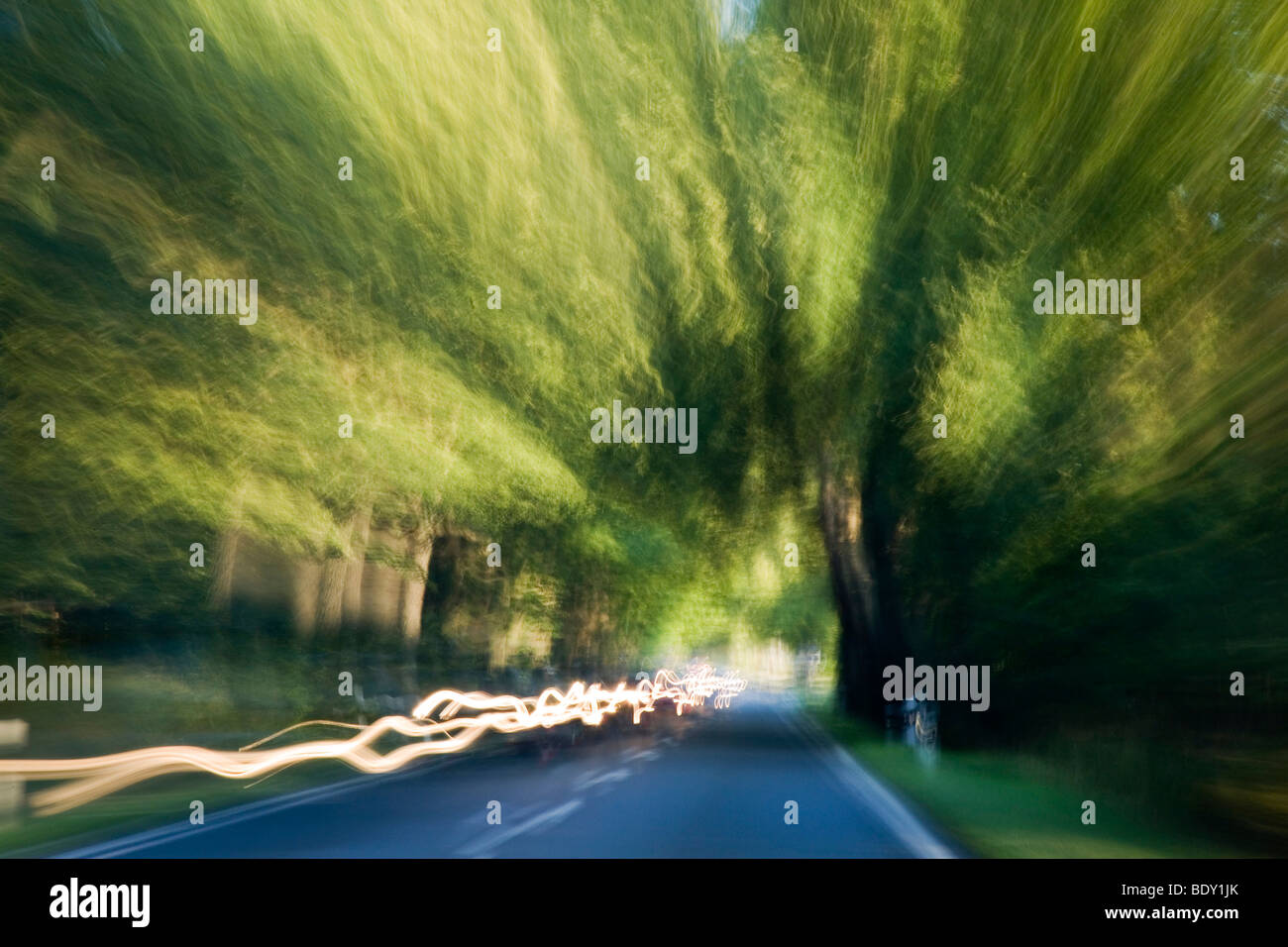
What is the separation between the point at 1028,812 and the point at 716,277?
24.3 ft

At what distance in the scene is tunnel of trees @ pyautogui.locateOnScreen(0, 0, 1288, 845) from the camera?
1176 cm

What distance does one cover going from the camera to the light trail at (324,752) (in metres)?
9.68

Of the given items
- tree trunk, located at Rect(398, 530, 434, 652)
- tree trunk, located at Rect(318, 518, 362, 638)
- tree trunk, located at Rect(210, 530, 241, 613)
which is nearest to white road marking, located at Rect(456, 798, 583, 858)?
tree trunk, located at Rect(210, 530, 241, 613)

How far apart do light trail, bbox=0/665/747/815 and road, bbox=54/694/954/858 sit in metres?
0.57

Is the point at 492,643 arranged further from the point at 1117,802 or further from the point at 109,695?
the point at 1117,802

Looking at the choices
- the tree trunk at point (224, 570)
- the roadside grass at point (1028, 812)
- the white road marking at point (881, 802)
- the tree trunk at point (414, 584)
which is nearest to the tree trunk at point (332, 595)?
the tree trunk at point (414, 584)

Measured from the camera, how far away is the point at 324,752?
38.2ft

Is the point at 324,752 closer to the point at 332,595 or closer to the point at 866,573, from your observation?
the point at 332,595

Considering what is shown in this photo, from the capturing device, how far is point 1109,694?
51.7 ft

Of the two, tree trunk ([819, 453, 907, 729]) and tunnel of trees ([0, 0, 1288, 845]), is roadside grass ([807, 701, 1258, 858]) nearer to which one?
tunnel of trees ([0, 0, 1288, 845])

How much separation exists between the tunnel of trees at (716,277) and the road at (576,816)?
12.2 feet

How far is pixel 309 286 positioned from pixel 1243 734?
1189 cm
